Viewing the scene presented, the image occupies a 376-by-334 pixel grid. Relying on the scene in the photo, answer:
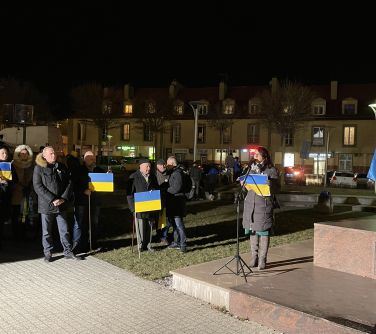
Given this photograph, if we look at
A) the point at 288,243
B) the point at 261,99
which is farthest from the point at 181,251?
the point at 261,99

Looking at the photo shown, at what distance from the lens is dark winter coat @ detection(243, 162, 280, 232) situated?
7105 millimetres

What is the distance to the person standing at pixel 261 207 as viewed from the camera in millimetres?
7121

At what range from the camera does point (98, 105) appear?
53.8m

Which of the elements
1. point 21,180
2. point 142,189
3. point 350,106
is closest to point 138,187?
point 142,189

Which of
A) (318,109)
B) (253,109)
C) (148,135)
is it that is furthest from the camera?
(148,135)

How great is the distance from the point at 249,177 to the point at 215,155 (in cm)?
4752

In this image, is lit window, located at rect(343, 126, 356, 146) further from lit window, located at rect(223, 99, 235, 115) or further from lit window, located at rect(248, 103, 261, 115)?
lit window, located at rect(223, 99, 235, 115)

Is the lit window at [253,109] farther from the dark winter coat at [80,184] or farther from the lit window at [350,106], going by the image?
the dark winter coat at [80,184]

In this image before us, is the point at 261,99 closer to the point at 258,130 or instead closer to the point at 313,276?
the point at 258,130

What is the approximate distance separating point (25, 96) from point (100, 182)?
149 feet

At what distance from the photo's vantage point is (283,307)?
5203 mm

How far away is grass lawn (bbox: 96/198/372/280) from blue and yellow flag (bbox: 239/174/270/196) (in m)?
1.88

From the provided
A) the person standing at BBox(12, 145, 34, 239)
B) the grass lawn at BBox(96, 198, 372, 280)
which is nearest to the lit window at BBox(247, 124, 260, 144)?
the grass lawn at BBox(96, 198, 372, 280)

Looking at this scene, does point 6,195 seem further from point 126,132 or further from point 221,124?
point 126,132
